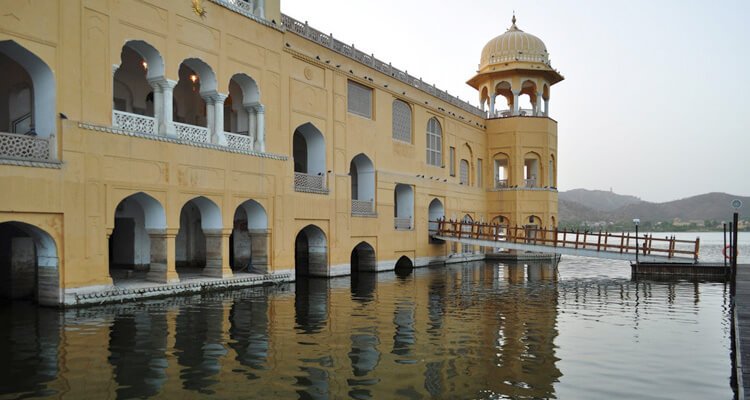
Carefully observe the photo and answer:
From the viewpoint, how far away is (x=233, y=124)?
22375 millimetres

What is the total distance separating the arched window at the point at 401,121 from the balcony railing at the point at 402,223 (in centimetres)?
373

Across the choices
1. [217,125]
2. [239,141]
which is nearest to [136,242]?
[239,141]

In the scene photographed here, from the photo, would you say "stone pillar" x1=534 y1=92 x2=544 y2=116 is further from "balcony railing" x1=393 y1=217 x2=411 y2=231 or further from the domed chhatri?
"balcony railing" x1=393 y1=217 x2=411 y2=231

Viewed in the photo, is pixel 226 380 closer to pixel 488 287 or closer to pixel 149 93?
pixel 488 287

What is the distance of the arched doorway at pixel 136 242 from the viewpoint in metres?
16.3

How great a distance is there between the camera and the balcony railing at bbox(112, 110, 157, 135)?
15.0m

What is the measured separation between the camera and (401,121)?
92.3ft

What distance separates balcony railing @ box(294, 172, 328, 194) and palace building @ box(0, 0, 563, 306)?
69mm

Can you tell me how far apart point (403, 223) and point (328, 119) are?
7.51m

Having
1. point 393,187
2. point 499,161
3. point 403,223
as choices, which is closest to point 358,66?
point 393,187

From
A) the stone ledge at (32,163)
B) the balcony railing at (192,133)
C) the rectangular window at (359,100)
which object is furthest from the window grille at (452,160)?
the stone ledge at (32,163)

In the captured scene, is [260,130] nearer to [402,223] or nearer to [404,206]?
[402,223]

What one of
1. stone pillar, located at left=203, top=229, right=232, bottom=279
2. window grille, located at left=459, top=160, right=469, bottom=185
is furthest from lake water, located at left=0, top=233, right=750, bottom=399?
window grille, located at left=459, top=160, right=469, bottom=185

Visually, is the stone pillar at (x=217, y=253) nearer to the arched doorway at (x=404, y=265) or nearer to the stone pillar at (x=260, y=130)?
the stone pillar at (x=260, y=130)
